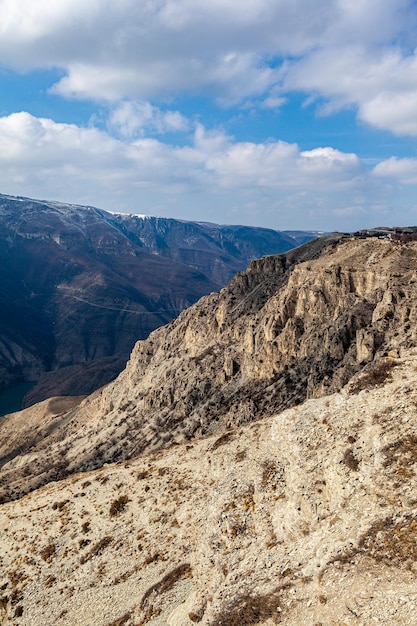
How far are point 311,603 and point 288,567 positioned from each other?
7.78 feet

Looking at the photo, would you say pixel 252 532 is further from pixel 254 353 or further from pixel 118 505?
pixel 254 353

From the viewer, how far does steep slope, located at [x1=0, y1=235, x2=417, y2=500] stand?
166ft

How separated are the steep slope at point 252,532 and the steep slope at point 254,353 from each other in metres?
20.8

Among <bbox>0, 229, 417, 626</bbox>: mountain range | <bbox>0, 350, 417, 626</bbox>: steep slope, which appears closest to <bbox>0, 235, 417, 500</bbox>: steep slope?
<bbox>0, 229, 417, 626</bbox>: mountain range

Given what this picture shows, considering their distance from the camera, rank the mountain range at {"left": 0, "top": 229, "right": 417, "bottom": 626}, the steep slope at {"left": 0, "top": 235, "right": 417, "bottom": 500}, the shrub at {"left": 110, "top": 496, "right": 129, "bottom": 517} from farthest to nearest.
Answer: the steep slope at {"left": 0, "top": 235, "right": 417, "bottom": 500} → the shrub at {"left": 110, "top": 496, "right": 129, "bottom": 517} → the mountain range at {"left": 0, "top": 229, "right": 417, "bottom": 626}

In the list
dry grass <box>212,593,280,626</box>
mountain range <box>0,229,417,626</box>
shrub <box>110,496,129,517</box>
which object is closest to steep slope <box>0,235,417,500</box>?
mountain range <box>0,229,417,626</box>

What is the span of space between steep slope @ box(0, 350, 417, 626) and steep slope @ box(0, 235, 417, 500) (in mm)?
20842

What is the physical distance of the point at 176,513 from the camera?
27328 mm

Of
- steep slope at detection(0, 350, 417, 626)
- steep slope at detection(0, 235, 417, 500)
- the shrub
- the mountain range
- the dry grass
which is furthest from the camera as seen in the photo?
steep slope at detection(0, 235, 417, 500)

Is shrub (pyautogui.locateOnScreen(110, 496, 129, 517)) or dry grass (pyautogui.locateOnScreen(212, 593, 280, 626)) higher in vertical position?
dry grass (pyautogui.locateOnScreen(212, 593, 280, 626))

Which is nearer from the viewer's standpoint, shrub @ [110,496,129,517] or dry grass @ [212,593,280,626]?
dry grass @ [212,593,280,626]

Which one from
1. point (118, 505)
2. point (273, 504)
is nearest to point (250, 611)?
point (273, 504)

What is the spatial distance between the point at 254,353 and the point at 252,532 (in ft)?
144

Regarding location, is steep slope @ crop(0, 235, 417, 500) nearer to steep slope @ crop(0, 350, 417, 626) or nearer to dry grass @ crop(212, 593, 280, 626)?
steep slope @ crop(0, 350, 417, 626)
